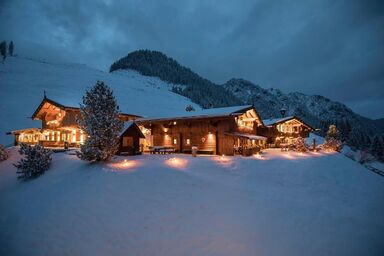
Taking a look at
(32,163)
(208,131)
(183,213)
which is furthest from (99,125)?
(208,131)

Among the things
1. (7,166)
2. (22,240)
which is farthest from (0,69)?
(22,240)

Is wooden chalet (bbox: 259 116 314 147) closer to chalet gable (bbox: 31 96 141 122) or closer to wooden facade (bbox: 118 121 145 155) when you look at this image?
wooden facade (bbox: 118 121 145 155)

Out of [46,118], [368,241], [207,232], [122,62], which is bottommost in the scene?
[368,241]

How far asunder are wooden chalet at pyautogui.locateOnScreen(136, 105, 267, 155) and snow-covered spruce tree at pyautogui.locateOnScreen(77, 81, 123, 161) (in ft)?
32.0

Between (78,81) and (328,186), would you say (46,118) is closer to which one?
(328,186)

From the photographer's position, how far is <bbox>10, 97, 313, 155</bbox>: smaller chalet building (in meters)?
25.8

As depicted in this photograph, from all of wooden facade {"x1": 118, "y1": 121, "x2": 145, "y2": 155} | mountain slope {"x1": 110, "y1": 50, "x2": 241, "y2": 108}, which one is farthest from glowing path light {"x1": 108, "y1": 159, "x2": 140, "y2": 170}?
mountain slope {"x1": 110, "y1": 50, "x2": 241, "y2": 108}

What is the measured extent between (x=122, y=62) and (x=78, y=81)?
278ft

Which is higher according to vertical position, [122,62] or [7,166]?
[122,62]

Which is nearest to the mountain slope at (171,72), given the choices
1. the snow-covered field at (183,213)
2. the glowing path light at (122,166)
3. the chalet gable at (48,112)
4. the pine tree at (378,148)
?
the pine tree at (378,148)

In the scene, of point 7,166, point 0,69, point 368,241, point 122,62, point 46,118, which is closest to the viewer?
point 368,241

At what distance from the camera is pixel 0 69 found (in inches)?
2785

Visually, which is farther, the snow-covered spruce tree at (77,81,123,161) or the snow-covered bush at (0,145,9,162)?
the snow-covered bush at (0,145,9,162)

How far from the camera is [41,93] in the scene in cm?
6197
